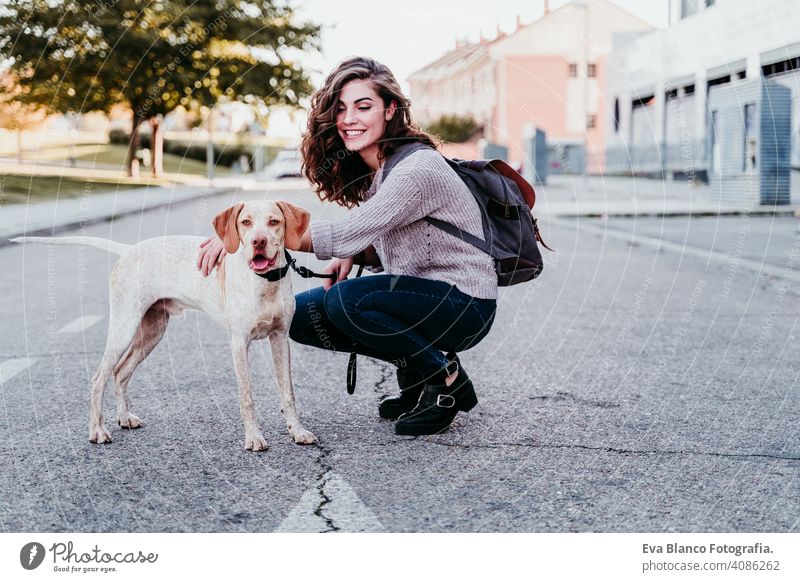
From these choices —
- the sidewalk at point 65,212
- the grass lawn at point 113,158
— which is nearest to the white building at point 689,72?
the sidewalk at point 65,212

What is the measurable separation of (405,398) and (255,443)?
3.05ft

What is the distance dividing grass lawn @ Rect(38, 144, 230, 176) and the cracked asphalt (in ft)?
142

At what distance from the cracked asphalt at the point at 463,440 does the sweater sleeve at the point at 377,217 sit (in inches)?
33.9

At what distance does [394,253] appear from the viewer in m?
4.77

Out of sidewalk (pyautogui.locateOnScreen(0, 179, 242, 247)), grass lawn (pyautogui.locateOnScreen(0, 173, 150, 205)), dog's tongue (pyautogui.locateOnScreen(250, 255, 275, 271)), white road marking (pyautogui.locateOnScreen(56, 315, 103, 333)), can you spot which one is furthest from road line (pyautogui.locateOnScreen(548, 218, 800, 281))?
grass lawn (pyautogui.locateOnScreen(0, 173, 150, 205))

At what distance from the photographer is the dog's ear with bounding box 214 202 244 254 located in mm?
4113

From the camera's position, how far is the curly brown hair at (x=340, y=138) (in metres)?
4.54

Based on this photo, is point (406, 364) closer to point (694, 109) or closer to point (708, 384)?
point (708, 384)

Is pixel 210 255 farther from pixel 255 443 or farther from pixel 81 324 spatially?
pixel 81 324

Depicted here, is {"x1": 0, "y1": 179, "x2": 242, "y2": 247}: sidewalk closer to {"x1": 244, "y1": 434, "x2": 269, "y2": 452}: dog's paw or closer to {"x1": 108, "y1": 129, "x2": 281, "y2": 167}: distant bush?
{"x1": 244, "y1": 434, "x2": 269, "y2": 452}: dog's paw

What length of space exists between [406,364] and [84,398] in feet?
5.77

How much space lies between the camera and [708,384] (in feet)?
19.8
